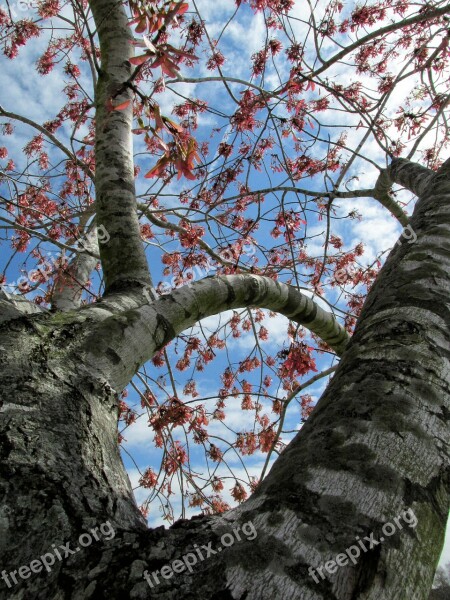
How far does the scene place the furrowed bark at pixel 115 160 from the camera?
1.83 metres

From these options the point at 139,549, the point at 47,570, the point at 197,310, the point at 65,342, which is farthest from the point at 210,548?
the point at 197,310

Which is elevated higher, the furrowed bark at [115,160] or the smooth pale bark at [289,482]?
the furrowed bark at [115,160]

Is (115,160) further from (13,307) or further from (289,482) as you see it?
(289,482)

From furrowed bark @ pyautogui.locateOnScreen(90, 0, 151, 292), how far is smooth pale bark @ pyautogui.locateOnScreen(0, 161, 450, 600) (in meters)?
0.71

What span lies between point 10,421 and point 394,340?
0.78 m

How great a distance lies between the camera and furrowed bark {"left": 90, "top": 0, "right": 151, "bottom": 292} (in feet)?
5.99

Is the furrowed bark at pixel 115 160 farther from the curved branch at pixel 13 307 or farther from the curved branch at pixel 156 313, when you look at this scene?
the curved branch at pixel 13 307

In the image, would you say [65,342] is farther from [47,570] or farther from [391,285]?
[391,285]

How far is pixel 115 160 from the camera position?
82.0 inches

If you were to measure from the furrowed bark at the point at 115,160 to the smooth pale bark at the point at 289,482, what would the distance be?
0.71 meters

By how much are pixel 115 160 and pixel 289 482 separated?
1771 millimetres

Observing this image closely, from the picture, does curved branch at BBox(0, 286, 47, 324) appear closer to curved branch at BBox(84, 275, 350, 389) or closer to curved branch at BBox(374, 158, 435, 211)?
curved branch at BBox(84, 275, 350, 389)

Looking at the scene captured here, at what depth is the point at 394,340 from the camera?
3.11 ft

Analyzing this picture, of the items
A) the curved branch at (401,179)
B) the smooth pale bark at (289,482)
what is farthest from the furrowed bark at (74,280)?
the curved branch at (401,179)
